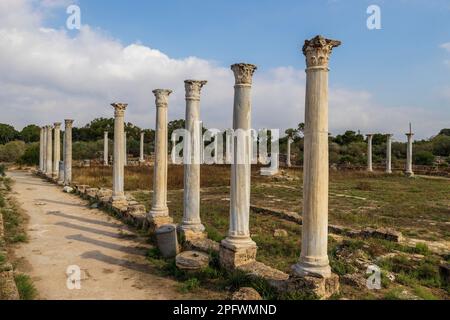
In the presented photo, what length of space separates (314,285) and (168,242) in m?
4.15

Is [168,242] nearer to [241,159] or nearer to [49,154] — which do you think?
[241,159]

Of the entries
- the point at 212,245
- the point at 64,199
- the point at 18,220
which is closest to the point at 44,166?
the point at 64,199

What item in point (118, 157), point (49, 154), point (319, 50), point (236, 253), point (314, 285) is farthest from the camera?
point (49, 154)

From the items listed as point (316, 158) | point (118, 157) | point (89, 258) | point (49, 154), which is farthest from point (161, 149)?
point (49, 154)

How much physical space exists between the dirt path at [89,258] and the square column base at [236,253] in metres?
1.06

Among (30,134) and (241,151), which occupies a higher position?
(30,134)

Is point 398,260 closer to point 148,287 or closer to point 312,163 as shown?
point 312,163

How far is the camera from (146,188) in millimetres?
23891

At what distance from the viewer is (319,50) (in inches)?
245

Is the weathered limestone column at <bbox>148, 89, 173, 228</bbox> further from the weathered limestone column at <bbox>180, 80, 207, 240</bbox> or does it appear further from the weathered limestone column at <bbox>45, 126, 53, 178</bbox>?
the weathered limestone column at <bbox>45, 126, 53, 178</bbox>

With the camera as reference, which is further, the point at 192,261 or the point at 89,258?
the point at 89,258

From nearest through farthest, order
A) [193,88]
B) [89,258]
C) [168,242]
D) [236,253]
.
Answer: [236,253]
[89,258]
[168,242]
[193,88]

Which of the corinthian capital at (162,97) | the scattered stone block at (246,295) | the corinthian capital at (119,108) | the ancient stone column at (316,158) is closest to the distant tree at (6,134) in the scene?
the corinthian capital at (119,108)

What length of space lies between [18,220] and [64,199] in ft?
19.6
